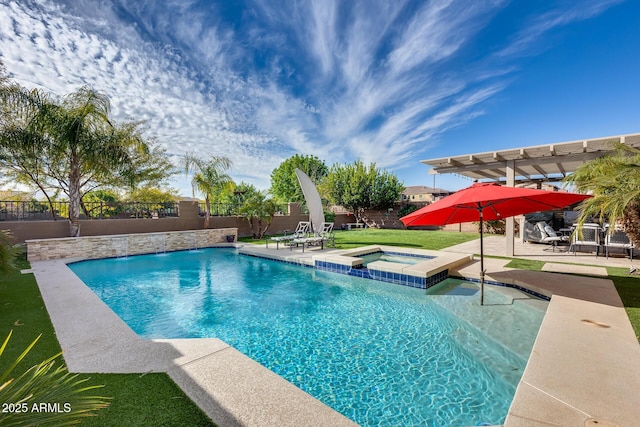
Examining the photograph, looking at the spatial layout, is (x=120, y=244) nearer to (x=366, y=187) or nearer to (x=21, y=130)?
(x=21, y=130)

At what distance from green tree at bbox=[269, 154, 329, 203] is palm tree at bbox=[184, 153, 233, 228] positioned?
27.5 m

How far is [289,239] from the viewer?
1320cm

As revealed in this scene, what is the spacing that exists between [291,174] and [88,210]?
3491 centimetres

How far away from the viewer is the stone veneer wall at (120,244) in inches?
421

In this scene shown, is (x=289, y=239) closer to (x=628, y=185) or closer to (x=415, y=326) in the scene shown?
(x=415, y=326)

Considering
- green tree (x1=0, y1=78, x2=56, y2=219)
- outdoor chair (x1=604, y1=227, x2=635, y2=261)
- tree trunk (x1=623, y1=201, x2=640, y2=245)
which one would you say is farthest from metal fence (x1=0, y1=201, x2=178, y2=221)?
outdoor chair (x1=604, y1=227, x2=635, y2=261)

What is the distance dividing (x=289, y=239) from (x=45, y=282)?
830cm

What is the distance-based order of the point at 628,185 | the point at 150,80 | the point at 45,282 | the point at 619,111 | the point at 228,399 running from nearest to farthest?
the point at 228,399, the point at 628,185, the point at 45,282, the point at 150,80, the point at 619,111

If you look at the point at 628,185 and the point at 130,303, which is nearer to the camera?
the point at 628,185

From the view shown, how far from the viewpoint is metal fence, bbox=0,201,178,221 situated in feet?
40.0

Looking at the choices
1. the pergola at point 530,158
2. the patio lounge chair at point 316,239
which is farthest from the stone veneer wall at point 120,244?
the pergola at point 530,158

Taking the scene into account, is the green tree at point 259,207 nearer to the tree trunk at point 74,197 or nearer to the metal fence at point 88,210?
the metal fence at point 88,210

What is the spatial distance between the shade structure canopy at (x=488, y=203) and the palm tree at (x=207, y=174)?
43.9 feet

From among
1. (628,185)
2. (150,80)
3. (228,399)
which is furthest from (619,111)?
(150,80)
